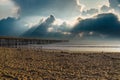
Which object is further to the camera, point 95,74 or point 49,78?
point 95,74

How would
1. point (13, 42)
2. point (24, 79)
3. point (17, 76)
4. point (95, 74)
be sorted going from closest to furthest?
point (24, 79), point (17, 76), point (95, 74), point (13, 42)

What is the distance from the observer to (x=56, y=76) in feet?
46.2

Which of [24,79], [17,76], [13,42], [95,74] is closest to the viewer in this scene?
[24,79]

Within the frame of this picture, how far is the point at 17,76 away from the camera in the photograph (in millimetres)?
13594

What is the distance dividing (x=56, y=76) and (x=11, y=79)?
2.83 m

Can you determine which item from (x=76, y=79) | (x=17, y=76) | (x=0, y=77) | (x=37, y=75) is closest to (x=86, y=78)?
(x=76, y=79)

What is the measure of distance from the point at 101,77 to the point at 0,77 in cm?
617

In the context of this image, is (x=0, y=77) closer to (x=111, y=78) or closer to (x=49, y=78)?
(x=49, y=78)

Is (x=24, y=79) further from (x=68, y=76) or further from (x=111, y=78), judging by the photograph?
(x=111, y=78)

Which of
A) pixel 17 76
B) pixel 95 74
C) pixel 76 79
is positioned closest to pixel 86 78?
pixel 76 79

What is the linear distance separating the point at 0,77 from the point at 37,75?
233 centimetres

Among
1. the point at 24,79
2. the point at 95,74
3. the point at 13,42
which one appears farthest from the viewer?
the point at 13,42

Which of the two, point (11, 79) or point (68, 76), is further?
point (68, 76)

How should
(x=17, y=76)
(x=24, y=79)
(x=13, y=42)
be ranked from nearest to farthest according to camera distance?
1. (x=24, y=79)
2. (x=17, y=76)
3. (x=13, y=42)
